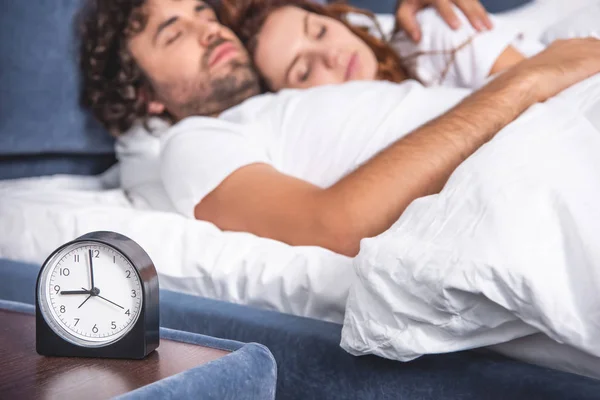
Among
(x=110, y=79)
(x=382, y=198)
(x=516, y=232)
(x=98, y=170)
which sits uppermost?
(x=516, y=232)

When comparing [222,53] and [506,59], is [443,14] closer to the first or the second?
[506,59]

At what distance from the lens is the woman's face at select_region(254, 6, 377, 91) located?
1.66m

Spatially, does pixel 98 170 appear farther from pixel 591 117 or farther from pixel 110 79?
pixel 591 117

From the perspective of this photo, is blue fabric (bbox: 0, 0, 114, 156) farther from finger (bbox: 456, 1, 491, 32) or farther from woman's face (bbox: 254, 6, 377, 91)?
finger (bbox: 456, 1, 491, 32)

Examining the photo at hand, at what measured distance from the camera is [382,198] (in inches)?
39.9

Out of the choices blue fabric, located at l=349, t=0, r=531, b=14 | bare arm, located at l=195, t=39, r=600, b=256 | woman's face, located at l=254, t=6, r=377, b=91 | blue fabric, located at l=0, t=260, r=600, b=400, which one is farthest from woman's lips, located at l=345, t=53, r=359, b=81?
blue fabric, located at l=0, t=260, r=600, b=400

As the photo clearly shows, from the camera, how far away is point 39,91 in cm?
158

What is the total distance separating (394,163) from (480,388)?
0.39 meters

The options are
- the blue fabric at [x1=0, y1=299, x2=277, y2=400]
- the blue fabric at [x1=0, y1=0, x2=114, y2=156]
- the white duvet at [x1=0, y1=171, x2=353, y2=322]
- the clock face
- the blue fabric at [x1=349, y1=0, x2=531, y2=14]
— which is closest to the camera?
the blue fabric at [x1=0, y1=299, x2=277, y2=400]

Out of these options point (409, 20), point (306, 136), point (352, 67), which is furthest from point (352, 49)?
point (306, 136)

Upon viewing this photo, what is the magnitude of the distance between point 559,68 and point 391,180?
0.34m

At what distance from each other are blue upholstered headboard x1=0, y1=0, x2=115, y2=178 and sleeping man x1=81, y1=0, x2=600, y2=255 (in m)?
0.05

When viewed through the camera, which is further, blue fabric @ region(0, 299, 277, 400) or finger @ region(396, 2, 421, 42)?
finger @ region(396, 2, 421, 42)

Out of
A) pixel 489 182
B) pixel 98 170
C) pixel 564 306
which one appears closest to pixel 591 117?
pixel 489 182
